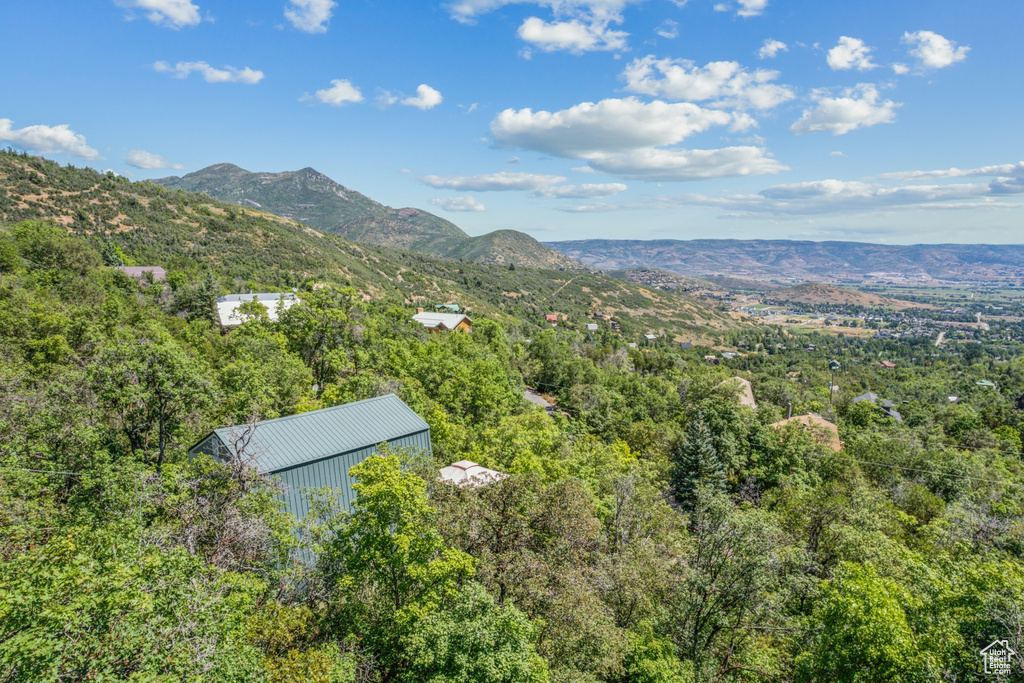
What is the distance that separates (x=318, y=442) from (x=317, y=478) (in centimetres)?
141

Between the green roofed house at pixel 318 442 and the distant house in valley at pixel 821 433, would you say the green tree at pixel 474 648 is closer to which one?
the green roofed house at pixel 318 442

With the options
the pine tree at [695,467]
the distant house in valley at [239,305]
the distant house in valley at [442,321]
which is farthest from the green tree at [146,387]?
the distant house in valley at [442,321]

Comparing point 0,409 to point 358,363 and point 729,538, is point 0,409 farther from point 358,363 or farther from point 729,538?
point 729,538

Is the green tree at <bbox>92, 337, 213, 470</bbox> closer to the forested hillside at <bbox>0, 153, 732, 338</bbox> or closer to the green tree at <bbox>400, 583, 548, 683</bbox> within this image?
the green tree at <bbox>400, 583, 548, 683</bbox>

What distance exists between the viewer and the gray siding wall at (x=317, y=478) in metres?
17.7

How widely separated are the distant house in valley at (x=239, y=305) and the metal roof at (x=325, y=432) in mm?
22410

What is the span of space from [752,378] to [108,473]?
88177mm

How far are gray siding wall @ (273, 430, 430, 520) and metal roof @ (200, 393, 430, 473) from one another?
248 mm

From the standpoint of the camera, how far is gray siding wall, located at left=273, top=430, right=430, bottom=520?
58.2ft

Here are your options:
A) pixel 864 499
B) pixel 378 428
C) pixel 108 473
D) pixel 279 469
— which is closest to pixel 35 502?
pixel 108 473

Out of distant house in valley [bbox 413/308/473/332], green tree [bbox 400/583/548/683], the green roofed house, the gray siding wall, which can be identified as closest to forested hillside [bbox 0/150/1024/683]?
green tree [bbox 400/583/548/683]

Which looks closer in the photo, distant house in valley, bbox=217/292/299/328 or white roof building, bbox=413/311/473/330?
distant house in valley, bbox=217/292/299/328

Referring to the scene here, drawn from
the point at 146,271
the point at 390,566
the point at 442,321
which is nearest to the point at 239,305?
the point at 146,271

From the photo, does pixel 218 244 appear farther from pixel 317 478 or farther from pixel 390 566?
pixel 390 566
